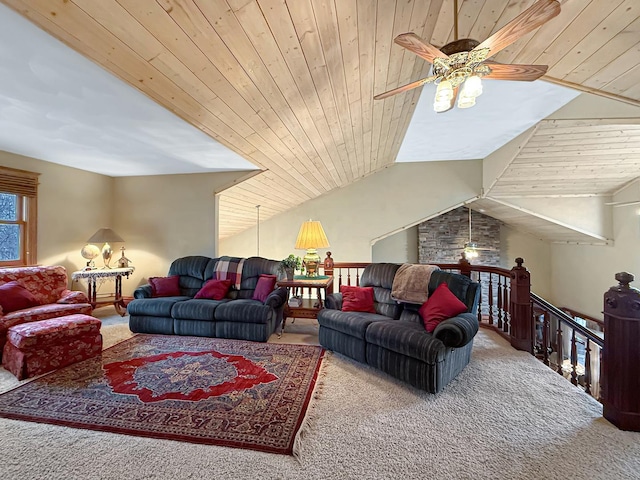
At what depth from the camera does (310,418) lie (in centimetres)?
200

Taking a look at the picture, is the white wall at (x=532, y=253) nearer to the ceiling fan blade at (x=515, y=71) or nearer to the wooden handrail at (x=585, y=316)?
the wooden handrail at (x=585, y=316)

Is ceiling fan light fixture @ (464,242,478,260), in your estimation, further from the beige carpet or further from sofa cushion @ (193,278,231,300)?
sofa cushion @ (193,278,231,300)

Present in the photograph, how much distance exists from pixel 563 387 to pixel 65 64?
4.15 meters

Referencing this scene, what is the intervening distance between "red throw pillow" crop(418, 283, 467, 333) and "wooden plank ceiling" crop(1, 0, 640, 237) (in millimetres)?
2005

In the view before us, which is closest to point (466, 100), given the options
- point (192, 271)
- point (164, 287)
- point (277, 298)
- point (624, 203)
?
point (277, 298)

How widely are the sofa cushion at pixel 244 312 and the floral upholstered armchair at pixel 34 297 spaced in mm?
1451

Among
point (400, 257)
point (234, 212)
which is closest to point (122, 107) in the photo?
point (234, 212)

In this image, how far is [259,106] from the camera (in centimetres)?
252

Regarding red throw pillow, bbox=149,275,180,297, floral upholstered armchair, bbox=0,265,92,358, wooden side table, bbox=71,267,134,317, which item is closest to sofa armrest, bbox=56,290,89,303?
floral upholstered armchair, bbox=0,265,92,358

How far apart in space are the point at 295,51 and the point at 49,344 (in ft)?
10.5

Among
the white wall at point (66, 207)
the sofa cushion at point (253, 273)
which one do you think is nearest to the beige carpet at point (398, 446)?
the sofa cushion at point (253, 273)

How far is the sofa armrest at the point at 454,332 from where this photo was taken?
228cm

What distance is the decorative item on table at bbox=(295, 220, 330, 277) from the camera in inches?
147

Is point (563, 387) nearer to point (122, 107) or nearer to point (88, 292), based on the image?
point (122, 107)
